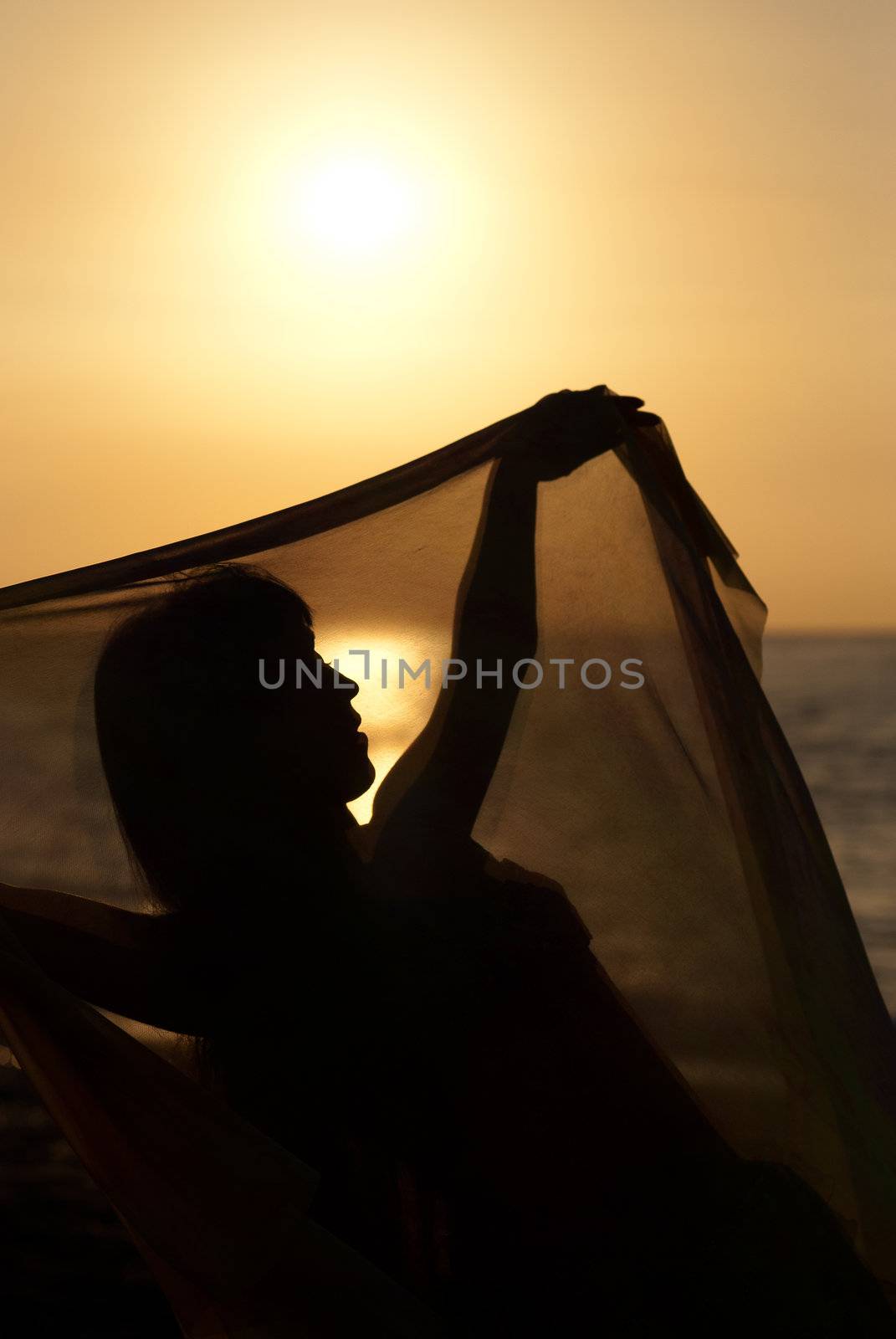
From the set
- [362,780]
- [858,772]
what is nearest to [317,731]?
[362,780]

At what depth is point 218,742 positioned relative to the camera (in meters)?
1.99

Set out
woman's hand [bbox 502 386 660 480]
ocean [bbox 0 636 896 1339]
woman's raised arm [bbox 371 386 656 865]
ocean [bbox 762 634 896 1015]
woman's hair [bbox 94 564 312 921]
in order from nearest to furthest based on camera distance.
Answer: woman's hair [bbox 94 564 312 921]
woman's raised arm [bbox 371 386 656 865]
woman's hand [bbox 502 386 660 480]
ocean [bbox 0 636 896 1339]
ocean [bbox 762 634 896 1015]

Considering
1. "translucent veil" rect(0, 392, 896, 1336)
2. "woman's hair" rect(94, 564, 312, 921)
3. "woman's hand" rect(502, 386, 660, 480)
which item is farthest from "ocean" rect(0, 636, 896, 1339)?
"woman's hand" rect(502, 386, 660, 480)

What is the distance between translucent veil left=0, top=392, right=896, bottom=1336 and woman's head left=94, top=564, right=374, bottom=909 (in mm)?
51

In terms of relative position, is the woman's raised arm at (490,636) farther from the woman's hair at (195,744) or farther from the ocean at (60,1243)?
the ocean at (60,1243)

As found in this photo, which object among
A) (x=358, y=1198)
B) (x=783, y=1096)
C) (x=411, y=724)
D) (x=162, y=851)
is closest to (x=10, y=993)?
(x=162, y=851)

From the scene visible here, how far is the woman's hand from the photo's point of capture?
2297 mm

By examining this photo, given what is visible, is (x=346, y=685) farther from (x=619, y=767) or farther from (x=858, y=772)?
(x=858, y=772)

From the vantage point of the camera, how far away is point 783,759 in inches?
88.6

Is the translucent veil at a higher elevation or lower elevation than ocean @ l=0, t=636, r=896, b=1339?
higher

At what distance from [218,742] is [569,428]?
89 centimetres

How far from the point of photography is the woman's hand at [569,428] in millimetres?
2297

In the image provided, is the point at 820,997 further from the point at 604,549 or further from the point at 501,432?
the point at 501,432

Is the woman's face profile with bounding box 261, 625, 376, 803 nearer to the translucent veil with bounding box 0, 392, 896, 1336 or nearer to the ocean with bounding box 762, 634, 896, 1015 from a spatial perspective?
the translucent veil with bounding box 0, 392, 896, 1336
